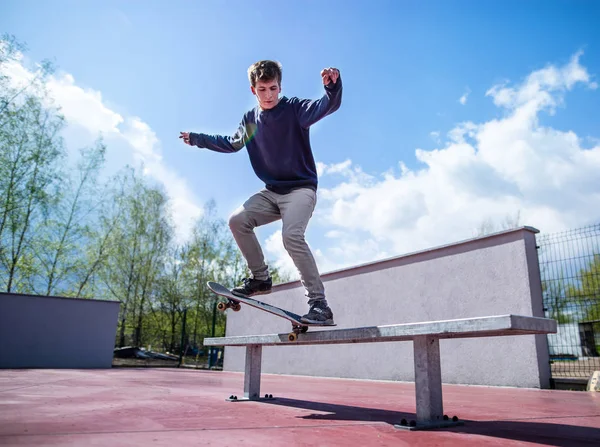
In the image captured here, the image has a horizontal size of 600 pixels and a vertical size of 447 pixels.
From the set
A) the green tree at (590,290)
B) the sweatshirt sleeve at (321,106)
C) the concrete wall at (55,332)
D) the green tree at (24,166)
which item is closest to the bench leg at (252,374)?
the sweatshirt sleeve at (321,106)

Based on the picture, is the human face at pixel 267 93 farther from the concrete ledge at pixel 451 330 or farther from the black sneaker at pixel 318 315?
the concrete ledge at pixel 451 330

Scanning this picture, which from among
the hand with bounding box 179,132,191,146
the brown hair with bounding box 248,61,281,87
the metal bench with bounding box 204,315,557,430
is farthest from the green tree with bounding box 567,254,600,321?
the hand with bounding box 179,132,191,146

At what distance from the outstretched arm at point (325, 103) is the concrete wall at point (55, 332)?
12.0m

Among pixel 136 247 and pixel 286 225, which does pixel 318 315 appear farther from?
pixel 136 247

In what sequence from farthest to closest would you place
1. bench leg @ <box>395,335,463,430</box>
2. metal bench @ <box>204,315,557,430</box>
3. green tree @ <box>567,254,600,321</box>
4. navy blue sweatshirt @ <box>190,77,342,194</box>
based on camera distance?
green tree @ <box>567,254,600,321</box> < navy blue sweatshirt @ <box>190,77,342,194</box> < bench leg @ <box>395,335,463,430</box> < metal bench @ <box>204,315,557,430</box>

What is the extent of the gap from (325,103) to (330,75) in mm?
183

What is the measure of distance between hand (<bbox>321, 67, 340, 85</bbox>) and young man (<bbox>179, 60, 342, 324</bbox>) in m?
0.08

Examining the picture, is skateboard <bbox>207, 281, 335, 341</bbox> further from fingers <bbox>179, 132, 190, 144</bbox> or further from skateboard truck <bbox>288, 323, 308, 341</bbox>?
fingers <bbox>179, 132, 190, 144</bbox>

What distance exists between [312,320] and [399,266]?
630 cm

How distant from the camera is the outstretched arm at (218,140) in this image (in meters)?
3.27

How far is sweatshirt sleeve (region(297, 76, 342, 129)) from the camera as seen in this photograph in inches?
99.4

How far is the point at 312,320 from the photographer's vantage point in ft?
8.84

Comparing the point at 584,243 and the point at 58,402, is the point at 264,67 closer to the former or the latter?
the point at 58,402

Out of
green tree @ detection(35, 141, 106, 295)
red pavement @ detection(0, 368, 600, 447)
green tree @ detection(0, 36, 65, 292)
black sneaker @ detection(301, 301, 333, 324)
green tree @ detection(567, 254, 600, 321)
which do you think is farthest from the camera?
green tree @ detection(35, 141, 106, 295)
